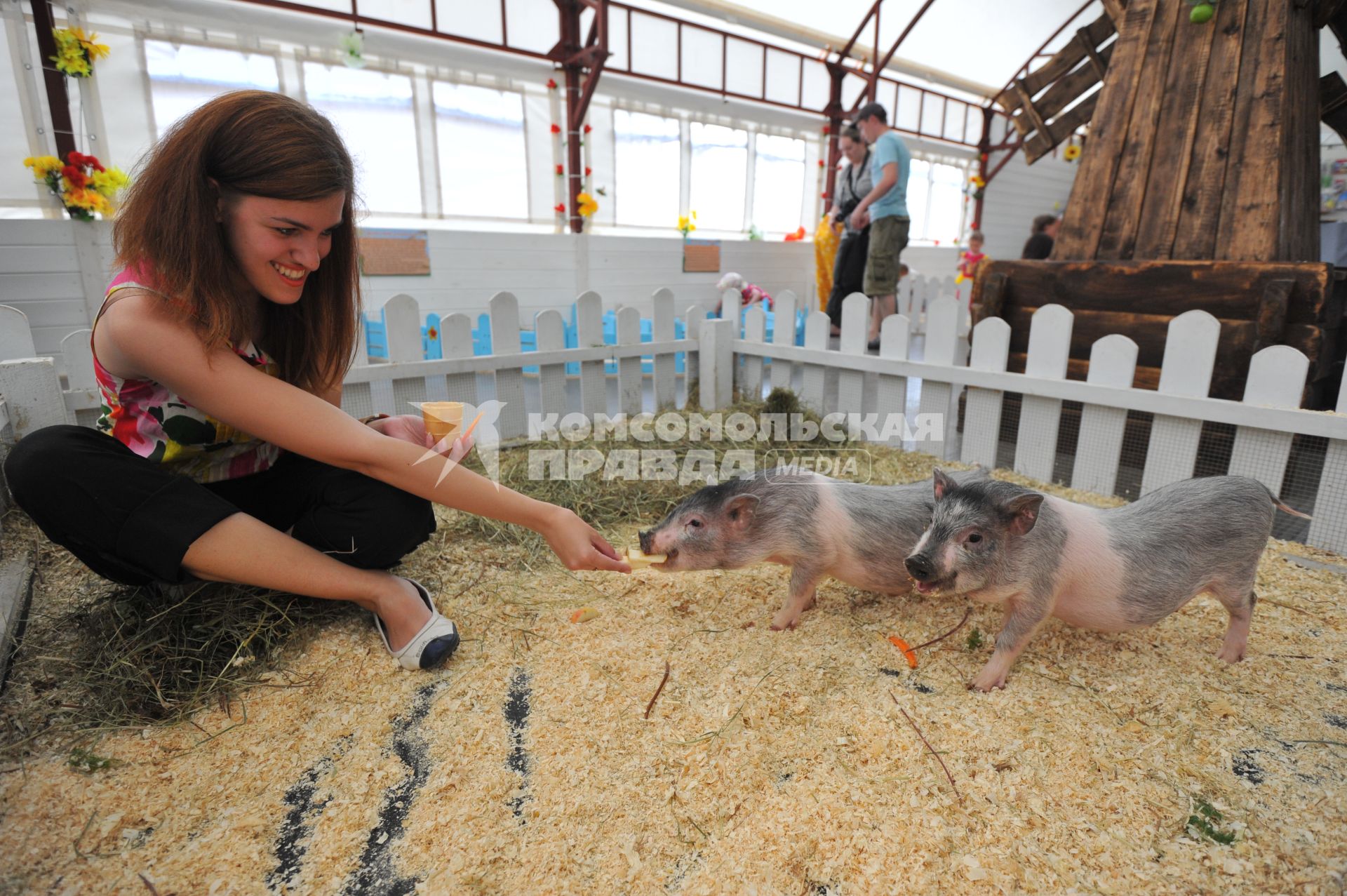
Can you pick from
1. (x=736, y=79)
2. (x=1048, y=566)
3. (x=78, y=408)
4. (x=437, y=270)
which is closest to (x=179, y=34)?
(x=437, y=270)

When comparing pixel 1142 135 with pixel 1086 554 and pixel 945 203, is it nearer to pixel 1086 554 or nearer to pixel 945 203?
pixel 1086 554

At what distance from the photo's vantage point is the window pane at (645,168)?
8672 mm

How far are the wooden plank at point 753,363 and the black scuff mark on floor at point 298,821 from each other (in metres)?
2.78

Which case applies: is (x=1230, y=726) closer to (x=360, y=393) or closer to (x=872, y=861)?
(x=872, y=861)

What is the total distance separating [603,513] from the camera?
2.60 m

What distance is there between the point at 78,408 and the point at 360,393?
3.09ft

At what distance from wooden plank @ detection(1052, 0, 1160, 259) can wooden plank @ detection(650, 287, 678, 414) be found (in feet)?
6.30

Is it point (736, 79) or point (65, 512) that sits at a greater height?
point (736, 79)

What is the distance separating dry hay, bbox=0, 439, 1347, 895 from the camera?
1.14 metres

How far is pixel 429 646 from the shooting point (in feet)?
5.48

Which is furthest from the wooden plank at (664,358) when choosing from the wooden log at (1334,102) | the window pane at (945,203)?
the window pane at (945,203)

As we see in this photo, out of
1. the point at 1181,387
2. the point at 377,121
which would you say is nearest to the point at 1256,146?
the point at 1181,387

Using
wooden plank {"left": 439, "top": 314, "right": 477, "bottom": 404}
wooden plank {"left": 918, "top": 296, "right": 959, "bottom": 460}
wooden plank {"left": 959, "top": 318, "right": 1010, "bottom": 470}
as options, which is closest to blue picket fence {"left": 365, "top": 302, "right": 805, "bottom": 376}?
wooden plank {"left": 439, "top": 314, "right": 477, "bottom": 404}

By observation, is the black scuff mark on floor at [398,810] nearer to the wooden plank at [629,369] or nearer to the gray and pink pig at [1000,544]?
the gray and pink pig at [1000,544]
